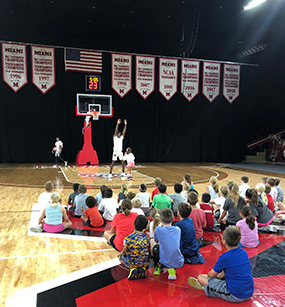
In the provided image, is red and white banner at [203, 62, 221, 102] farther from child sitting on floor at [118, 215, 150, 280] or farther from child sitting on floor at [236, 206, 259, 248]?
child sitting on floor at [118, 215, 150, 280]

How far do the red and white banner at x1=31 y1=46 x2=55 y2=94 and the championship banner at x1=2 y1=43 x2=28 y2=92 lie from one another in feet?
1.54

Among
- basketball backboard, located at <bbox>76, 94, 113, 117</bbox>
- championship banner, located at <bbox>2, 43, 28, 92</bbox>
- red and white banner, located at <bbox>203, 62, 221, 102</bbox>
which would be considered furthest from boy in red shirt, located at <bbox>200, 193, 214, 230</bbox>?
red and white banner, located at <bbox>203, 62, 221, 102</bbox>

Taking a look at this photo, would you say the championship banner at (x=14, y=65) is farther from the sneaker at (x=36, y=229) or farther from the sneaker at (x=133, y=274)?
the sneaker at (x=133, y=274)

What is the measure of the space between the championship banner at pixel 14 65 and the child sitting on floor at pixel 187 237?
538 inches

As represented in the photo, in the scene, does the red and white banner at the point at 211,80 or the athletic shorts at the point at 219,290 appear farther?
the red and white banner at the point at 211,80

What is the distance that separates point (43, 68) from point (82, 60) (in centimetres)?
216

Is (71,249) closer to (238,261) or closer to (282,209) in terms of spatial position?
(238,261)

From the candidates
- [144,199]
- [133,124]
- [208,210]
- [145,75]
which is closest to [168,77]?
[145,75]

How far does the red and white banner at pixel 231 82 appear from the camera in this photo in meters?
17.6

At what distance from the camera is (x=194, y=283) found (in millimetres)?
3021

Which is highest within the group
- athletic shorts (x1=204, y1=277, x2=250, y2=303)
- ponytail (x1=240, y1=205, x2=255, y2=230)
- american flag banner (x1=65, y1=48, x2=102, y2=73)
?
american flag banner (x1=65, y1=48, x2=102, y2=73)

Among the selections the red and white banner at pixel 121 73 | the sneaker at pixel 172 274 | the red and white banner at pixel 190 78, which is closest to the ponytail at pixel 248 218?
the sneaker at pixel 172 274

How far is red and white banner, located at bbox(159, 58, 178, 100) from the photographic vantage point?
16.2 meters

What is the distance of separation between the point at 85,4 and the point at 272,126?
553 inches
